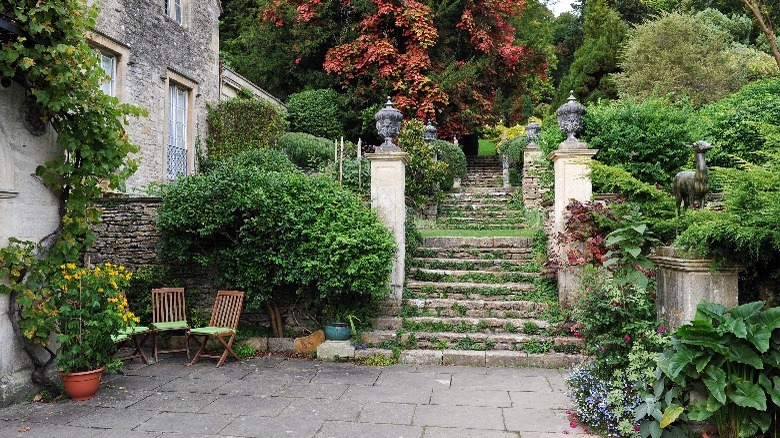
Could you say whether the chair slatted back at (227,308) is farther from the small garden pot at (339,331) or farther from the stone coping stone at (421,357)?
the stone coping stone at (421,357)

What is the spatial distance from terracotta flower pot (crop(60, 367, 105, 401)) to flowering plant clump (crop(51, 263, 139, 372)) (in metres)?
0.08

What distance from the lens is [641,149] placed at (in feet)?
30.0

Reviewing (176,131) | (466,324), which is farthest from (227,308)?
(176,131)

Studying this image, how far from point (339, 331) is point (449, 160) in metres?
8.86

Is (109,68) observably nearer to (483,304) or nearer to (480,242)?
(480,242)

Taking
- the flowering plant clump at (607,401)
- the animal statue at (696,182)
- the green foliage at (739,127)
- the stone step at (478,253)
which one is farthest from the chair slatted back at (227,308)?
the green foliage at (739,127)

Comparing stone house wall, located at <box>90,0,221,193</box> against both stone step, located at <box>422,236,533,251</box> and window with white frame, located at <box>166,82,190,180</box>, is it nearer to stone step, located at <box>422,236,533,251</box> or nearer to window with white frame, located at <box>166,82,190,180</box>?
window with white frame, located at <box>166,82,190,180</box>

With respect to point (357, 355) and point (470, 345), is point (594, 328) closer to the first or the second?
point (470, 345)

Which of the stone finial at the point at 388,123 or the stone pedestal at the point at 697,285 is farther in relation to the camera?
the stone finial at the point at 388,123

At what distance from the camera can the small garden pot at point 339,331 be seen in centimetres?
745

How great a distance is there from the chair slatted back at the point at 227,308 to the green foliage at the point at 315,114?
34.5 feet

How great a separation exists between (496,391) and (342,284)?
243 centimetres

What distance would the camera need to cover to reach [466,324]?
7594 millimetres

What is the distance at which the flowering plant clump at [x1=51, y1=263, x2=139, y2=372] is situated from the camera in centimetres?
548
